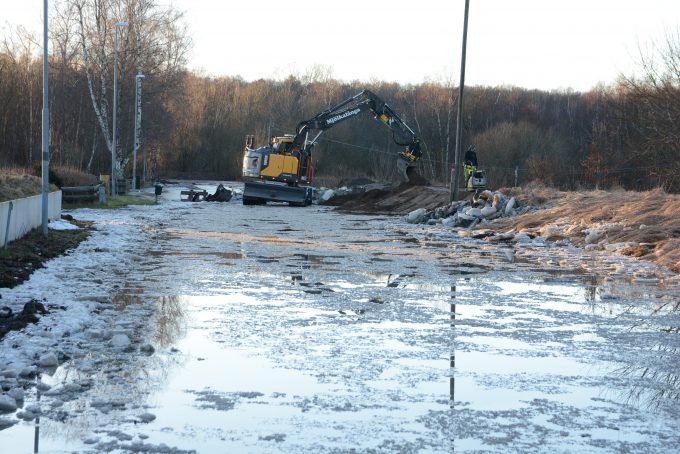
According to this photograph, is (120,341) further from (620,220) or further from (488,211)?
(488,211)

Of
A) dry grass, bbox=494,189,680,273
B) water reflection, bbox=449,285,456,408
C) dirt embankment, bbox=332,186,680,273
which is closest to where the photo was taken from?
water reflection, bbox=449,285,456,408

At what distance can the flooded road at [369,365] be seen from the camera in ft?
24.4

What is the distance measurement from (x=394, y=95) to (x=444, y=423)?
102 metres

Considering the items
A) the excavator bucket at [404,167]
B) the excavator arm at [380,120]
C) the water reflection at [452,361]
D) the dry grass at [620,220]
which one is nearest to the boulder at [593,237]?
the dry grass at [620,220]

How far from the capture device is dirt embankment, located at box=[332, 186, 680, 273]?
23734 mm

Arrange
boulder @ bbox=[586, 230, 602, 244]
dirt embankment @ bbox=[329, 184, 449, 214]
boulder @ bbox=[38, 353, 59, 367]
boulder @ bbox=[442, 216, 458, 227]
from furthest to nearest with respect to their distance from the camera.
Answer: dirt embankment @ bbox=[329, 184, 449, 214] → boulder @ bbox=[442, 216, 458, 227] → boulder @ bbox=[586, 230, 602, 244] → boulder @ bbox=[38, 353, 59, 367]

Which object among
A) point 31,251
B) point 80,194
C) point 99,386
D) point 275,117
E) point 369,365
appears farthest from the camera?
point 275,117

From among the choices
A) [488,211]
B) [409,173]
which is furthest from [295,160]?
[488,211]

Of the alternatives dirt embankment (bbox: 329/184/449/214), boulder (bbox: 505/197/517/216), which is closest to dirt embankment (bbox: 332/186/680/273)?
boulder (bbox: 505/197/517/216)

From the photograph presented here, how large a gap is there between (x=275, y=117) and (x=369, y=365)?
95516 mm

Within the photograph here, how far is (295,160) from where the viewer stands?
158 feet

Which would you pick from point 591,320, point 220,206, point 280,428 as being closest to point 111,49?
point 220,206

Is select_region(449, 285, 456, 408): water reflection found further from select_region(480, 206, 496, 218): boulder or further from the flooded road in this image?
select_region(480, 206, 496, 218): boulder

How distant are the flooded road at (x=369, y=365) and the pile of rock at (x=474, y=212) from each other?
15450 mm
